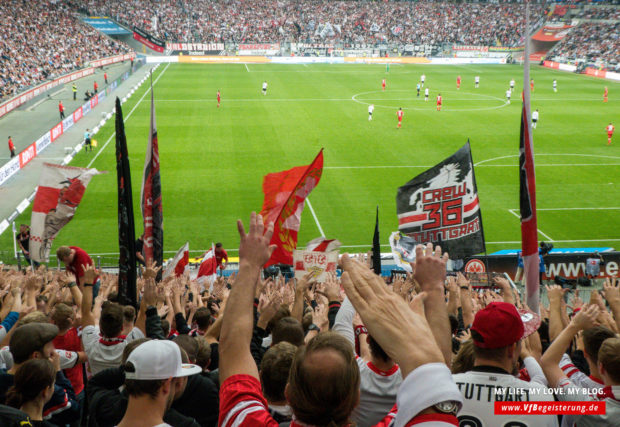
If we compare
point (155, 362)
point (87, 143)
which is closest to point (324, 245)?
point (155, 362)

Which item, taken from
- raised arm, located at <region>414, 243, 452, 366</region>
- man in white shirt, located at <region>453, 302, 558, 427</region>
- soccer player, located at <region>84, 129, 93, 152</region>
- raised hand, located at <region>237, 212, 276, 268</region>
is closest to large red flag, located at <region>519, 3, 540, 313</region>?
man in white shirt, located at <region>453, 302, 558, 427</region>

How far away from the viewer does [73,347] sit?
6383mm

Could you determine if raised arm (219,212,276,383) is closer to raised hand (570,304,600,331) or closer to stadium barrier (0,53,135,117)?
raised hand (570,304,600,331)

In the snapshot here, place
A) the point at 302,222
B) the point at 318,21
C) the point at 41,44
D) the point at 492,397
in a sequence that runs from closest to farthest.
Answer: the point at 492,397
the point at 302,222
the point at 41,44
the point at 318,21

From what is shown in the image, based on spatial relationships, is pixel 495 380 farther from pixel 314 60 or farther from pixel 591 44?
pixel 591 44

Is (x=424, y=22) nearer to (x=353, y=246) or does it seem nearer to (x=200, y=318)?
(x=353, y=246)

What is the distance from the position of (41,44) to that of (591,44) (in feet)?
197

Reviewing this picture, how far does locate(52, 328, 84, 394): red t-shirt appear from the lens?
6121 millimetres

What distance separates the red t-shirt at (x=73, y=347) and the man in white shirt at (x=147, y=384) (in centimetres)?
307

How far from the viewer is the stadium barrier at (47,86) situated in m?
38.9

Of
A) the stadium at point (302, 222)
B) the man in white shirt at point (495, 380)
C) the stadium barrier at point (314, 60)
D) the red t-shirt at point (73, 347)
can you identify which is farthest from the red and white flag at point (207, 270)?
the stadium barrier at point (314, 60)

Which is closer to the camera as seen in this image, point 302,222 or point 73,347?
point 73,347

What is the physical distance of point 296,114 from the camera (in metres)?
41.7

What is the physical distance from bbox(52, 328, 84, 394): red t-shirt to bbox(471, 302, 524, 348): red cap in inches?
164
